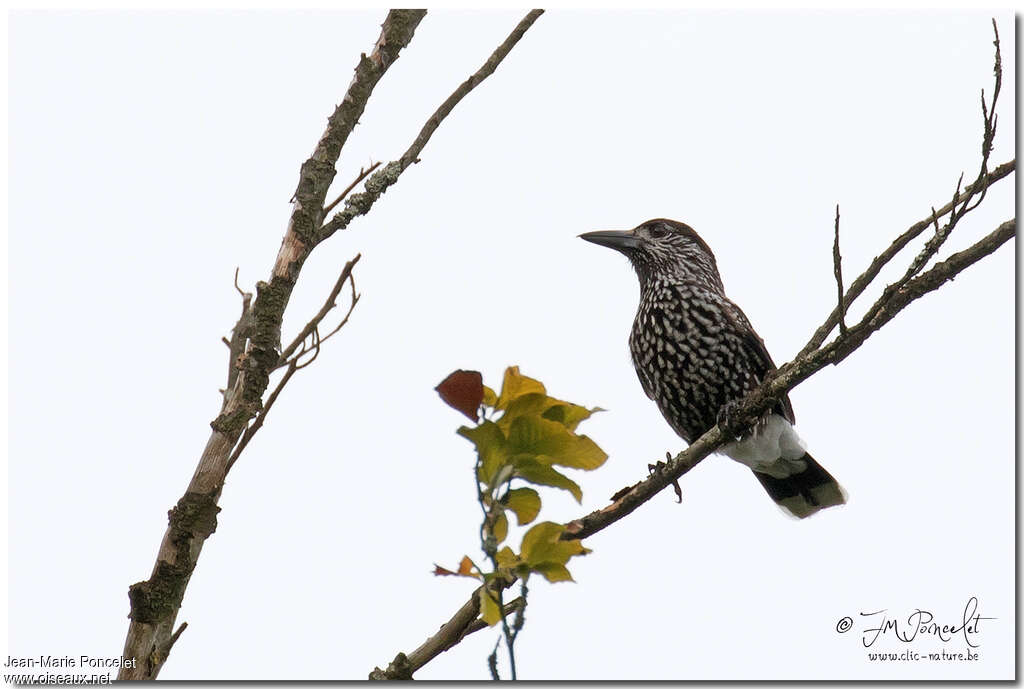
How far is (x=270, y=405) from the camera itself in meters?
2.61

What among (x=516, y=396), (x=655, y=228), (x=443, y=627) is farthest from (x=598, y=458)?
(x=655, y=228)

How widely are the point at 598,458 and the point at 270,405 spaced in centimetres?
93

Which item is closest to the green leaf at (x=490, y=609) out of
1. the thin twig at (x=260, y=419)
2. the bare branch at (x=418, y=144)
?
the thin twig at (x=260, y=419)

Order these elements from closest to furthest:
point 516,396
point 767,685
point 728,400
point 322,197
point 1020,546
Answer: point 516,396 < point 322,197 < point 767,685 < point 1020,546 < point 728,400

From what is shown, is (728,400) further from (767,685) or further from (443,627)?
(443,627)

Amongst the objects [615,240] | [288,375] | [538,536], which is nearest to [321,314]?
[288,375]

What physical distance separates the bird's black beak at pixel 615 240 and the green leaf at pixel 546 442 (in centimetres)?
415

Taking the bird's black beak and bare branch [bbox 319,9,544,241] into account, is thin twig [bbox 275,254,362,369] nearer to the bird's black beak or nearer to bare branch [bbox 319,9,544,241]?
bare branch [bbox 319,9,544,241]

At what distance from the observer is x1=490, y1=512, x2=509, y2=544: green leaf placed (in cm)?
189

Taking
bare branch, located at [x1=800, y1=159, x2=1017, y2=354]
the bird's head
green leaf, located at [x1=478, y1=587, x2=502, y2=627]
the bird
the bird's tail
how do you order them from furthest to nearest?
the bird's head → the bird's tail → the bird → bare branch, located at [x1=800, y1=159, x2=1017, y2=354] → green leaf, located at [x1=478, y1=587, x2=502, y2=627]

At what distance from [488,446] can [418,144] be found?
1429 mm

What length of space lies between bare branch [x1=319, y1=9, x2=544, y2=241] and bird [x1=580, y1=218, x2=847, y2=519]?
2.28m

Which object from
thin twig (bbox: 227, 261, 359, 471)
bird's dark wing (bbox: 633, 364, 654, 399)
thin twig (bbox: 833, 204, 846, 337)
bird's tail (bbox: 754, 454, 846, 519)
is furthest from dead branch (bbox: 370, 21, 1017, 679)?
bird's tail (bbox: 754, 454, 846, 519)

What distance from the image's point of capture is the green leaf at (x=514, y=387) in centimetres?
200
